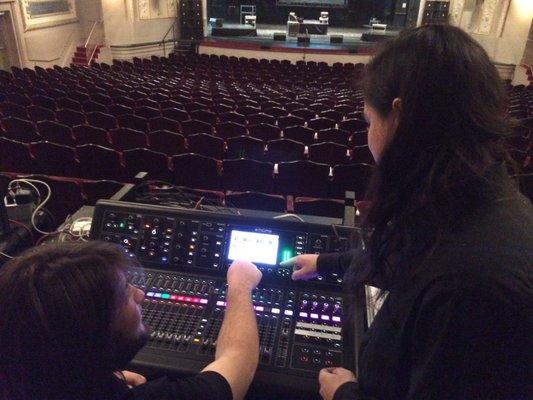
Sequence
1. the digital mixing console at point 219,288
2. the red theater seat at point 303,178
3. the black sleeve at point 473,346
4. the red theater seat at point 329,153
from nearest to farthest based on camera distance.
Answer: the black sleeve at point 473,346 → the digital mixing console at point 219,288 → the red theater seat at point 303,178 → the red theater seat at point 329,153

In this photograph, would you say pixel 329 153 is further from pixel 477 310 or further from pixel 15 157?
pixel 477 310

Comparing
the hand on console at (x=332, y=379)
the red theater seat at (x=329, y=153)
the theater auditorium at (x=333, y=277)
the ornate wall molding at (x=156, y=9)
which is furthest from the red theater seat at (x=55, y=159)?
the ornate wall molding at (x=156, y=9)

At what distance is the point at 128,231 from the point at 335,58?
13829 millimetres

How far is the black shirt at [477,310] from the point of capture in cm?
62

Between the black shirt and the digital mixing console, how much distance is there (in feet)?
1.26

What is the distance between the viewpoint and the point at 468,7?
45.5 feet

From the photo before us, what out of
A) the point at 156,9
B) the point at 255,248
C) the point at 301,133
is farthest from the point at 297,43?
the point at 255,248

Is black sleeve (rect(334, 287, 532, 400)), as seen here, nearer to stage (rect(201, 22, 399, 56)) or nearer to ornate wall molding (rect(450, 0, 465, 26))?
stage (rect(201, 22, 399, 56))

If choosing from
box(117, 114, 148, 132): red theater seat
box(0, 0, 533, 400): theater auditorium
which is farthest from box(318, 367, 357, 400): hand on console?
box(117, 114, 148, 132): red theater seat

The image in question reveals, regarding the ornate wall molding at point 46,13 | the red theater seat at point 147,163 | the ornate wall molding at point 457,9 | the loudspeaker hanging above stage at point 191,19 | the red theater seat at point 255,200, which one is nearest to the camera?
the red theater seat at point 255,200

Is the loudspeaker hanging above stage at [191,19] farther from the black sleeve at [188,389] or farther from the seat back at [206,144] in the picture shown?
the black sleeve at [188,389]

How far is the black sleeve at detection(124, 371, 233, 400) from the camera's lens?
0.79 metres

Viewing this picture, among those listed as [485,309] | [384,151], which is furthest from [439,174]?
[485,309]

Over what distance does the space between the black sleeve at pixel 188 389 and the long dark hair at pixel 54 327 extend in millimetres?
103
